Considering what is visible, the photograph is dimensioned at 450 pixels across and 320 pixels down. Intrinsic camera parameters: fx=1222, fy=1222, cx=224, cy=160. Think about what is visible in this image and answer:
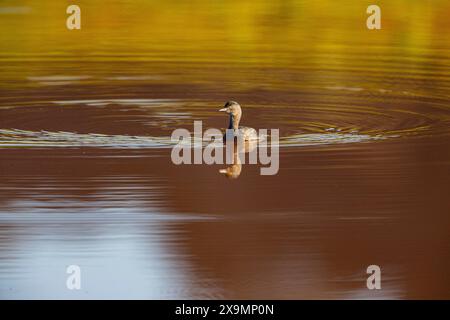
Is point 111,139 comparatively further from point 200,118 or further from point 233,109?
point 200,118

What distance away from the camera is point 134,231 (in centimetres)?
861

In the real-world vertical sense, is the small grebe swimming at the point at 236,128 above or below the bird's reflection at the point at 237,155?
above

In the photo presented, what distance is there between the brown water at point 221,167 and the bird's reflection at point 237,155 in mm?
98

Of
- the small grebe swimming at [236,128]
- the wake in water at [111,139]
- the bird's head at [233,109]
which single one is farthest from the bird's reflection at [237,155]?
the bird's head at [233,109]

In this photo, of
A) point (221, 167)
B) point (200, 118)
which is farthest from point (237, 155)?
point (200, 118)

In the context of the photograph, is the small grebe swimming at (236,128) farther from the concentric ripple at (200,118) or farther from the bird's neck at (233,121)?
the concentric ripple at (200,118)

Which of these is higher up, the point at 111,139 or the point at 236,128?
the point at 236,128

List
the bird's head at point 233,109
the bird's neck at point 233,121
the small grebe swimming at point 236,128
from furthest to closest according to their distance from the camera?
1. the bird's head at point 233,109
2. the bird's neck at point 233,121
3. the small grebe swimming at point 236,128

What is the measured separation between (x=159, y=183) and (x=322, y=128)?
276 cm

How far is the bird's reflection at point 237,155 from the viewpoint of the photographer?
34.0ft

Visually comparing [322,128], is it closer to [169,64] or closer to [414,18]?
[169,64]

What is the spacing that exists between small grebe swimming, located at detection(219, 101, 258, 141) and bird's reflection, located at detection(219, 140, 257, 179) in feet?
0.26

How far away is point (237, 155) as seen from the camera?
11.2 metres

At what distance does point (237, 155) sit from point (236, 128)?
2.47ft
